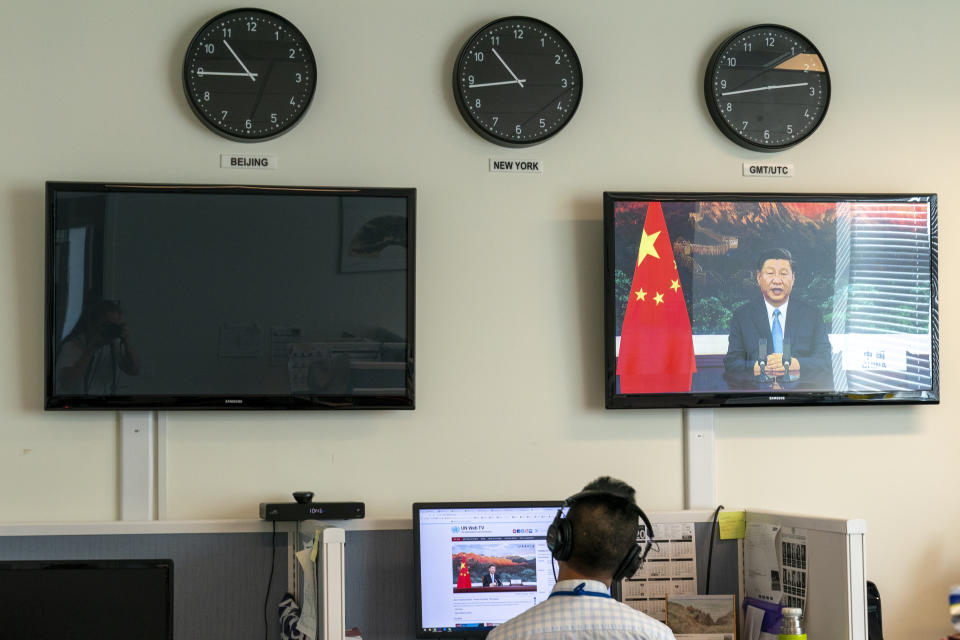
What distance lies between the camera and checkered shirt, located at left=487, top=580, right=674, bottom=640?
1.64 metres

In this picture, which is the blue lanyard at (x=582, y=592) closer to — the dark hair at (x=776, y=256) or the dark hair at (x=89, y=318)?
the dark hair at (x=776, y=256)

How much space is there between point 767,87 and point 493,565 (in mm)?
1649

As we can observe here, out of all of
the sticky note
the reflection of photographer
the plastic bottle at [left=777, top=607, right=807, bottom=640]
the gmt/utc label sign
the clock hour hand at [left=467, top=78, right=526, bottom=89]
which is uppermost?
the clock hour hand at [left=467, top=78, right=526, bottom=89]

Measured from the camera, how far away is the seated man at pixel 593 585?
1.65 m

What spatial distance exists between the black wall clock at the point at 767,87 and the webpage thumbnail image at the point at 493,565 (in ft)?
4.60

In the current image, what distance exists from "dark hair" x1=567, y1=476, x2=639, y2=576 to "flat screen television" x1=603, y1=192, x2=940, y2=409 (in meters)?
0.89

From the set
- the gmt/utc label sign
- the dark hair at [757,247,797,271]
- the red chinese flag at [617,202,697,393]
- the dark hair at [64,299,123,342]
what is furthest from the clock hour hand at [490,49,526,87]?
the dark hair at [64,299,123,342]

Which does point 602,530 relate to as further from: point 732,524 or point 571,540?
point 732,524

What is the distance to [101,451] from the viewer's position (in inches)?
103

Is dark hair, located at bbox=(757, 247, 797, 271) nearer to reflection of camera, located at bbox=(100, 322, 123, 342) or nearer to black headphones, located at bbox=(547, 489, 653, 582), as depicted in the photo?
black headphones, located at bbox=(547, 489, 653, 582)

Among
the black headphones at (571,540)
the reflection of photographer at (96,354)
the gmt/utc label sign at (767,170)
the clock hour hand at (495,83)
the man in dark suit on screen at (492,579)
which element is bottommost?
the man in dark suit on screen at (492,579)

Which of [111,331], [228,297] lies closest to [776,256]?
[228,297]

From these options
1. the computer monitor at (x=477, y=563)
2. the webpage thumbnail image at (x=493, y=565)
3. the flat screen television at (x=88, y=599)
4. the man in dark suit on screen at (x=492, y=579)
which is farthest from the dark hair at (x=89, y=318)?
the man in dark suit on screen at (x=492, y=579)

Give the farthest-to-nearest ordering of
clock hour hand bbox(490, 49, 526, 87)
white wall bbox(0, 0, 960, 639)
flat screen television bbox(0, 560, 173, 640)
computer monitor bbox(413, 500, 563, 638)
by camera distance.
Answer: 1. clock hour hand bbox(490, 49, 526, 87)
2. white wall bbox(0, 0, 960, 639)
3. computer monitor bbox(413, 500, 563, 638)
4. flat screen television bbox(0, 560, 173, 640)
